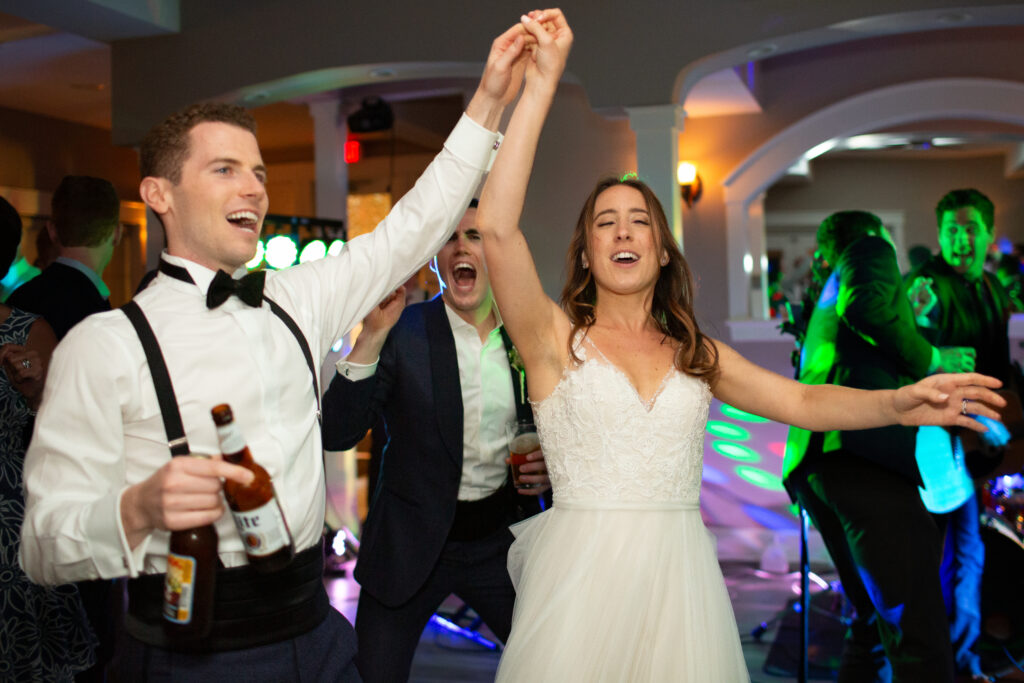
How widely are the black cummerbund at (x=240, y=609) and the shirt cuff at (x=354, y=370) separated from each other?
0.70m

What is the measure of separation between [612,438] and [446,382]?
23.7 inches

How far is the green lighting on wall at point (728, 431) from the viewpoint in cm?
696

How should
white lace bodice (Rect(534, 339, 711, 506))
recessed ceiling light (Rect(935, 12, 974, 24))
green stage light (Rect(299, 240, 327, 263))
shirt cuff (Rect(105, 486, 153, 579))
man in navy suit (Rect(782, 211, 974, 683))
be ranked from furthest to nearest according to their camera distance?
green stage light (Rect(299, 240, 327, 263)), recessed ceiling light (Rect(935, 12, 974, 24)), man in navy suit (Rect(782, 211, 974, 683)), white lace bodice (Rect(534, 339, 711, 506)), shirt cuff (Rect(105, 486, 153, 579))

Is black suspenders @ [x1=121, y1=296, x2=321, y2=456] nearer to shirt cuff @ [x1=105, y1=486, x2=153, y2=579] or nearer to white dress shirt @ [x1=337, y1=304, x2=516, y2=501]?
shirt cuff @ [x1=105, y1=486, x2=153, y2=579]

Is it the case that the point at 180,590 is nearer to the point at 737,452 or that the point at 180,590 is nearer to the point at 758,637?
the point at 758,637

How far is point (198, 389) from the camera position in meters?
1.42

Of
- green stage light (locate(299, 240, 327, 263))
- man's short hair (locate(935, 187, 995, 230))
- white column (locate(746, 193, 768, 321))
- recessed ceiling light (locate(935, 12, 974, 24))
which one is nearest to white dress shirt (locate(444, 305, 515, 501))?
man's short hair (locate(935, 187, 995, 230))

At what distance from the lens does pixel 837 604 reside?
4.70m

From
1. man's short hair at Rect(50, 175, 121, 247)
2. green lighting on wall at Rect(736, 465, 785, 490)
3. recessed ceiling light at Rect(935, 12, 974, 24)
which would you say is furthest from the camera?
green lighting on wall at Rect(736, 465, 785, 490)

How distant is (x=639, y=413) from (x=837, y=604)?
3306 millimetres

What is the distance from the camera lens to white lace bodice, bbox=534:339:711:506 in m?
1.94

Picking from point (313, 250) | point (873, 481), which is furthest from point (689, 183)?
point (873, 481)

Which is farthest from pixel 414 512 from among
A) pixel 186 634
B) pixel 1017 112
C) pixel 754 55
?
pixel 1017 112

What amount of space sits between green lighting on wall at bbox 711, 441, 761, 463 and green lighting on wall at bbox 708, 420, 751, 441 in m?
0.05
